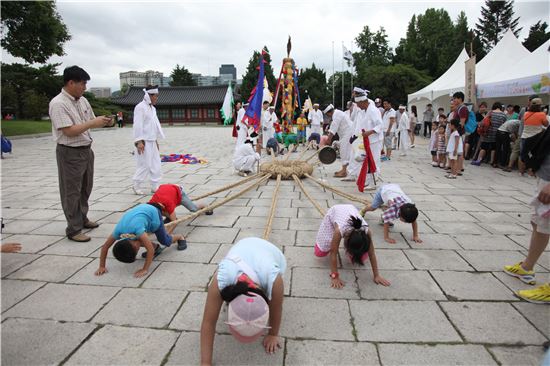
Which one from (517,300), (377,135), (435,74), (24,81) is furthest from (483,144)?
(24,81)

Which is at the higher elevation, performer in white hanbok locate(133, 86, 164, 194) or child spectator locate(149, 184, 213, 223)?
performer in white hanbok locate(133, 86, 164, 194)

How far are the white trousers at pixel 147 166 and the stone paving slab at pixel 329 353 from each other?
174 inches

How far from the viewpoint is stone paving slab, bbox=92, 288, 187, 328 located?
232 centimetres

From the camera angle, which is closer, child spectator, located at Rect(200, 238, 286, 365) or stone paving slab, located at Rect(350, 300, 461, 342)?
child spectator, located at Rect(200, 238, 286, 365)

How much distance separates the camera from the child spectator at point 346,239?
2.66 metres

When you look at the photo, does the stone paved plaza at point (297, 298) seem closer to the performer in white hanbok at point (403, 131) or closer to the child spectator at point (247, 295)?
the child spectator at point (247, 295)

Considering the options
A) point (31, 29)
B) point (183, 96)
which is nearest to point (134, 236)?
point (31, 29)

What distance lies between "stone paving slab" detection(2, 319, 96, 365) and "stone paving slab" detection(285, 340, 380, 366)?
1359mm

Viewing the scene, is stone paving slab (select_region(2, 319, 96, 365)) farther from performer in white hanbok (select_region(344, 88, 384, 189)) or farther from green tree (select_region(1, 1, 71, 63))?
green tree (select_region(1, 1, 71, 63))

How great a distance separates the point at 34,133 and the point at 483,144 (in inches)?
775

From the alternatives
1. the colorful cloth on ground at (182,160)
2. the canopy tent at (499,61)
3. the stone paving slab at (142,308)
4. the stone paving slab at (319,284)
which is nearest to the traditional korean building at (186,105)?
the canopy tent at (499,61)

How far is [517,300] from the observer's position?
2594 mm

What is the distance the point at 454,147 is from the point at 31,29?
16918 mm

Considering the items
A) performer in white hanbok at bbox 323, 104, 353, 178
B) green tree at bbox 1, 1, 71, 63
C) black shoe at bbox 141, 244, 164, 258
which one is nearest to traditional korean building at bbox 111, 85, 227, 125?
green tree at bbox 1, 1, 71, 63
